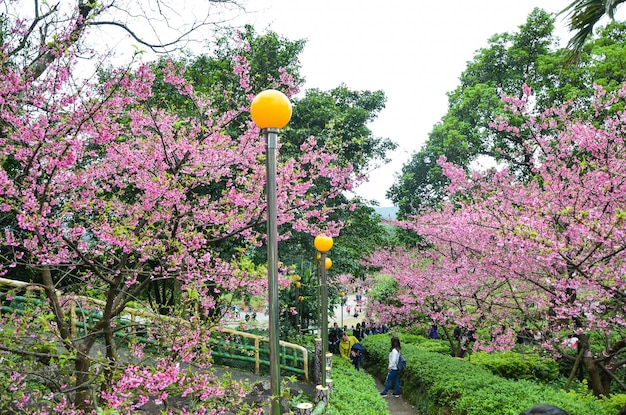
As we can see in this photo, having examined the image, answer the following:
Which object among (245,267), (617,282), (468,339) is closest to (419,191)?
(468,339)

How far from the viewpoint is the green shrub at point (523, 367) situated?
1106 centimetres

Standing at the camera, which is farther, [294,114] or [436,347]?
[436,347]

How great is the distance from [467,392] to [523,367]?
14.8 ft

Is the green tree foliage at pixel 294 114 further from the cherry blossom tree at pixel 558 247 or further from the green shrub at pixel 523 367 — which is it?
the green shrub at pixel 523 367

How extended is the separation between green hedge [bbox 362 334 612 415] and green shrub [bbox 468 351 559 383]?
4.59 feet

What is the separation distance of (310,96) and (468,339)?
963 cm

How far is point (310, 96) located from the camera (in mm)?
12719

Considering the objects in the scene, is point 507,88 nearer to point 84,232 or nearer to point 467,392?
point 467,392

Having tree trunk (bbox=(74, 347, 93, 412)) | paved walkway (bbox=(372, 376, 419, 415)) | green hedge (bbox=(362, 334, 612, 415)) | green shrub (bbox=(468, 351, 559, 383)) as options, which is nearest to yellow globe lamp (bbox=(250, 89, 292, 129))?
tree trunk (bbox=(74, 347, 93, 412))

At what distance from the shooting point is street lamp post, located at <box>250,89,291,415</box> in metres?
3.02

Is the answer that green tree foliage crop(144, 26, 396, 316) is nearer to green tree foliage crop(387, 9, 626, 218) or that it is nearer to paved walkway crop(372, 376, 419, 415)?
paved walkway crop(372, 376, 419, 415)

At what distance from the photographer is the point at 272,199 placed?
10.2ft

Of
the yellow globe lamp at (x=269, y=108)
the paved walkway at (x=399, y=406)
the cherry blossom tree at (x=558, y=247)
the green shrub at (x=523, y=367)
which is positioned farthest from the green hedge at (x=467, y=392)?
the yellow globe lamp at (x=269, y=108)

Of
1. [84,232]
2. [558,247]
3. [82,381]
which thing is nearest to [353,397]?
[558,247]
